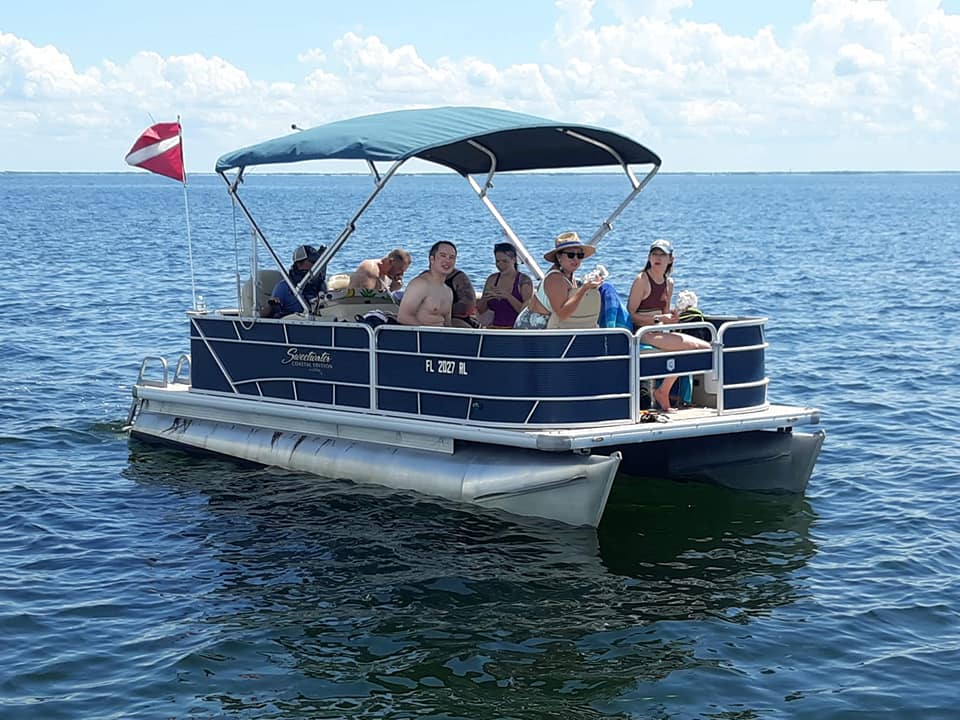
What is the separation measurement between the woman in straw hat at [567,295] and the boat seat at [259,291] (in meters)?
3.10

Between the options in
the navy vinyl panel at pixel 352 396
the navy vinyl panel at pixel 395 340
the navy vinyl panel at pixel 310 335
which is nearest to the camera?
the navy vinyl panel at pixel 395 340

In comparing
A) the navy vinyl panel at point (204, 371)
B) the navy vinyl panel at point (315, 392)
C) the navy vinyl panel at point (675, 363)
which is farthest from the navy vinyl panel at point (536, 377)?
the navy vinyl panel at point (204, 371)

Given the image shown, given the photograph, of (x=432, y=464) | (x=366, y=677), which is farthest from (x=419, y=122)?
(x=366, y=677)

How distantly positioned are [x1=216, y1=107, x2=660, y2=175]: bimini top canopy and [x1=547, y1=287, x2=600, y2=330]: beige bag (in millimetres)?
1542

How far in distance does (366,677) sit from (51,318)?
60.2 feet

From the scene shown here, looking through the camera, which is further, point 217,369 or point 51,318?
point 51,318

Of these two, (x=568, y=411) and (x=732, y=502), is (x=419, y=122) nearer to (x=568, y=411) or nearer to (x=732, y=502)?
(x=568, y=411)

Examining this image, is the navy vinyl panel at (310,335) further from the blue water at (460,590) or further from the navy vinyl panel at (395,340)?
the blue water at (460,590)

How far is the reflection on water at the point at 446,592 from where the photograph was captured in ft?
24.6

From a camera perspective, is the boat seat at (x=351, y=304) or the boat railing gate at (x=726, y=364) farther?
the boat seat at (x=351, y=304)

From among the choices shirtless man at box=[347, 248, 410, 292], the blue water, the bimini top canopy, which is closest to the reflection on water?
the blue water

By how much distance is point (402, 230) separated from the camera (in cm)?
6306

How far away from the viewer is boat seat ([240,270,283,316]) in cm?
1185

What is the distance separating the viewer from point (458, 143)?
11.6 m
